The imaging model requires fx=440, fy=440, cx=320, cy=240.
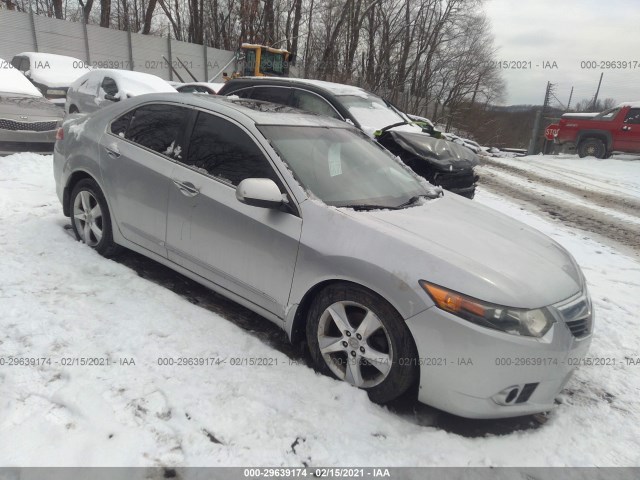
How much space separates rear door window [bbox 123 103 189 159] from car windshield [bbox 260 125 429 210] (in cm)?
80

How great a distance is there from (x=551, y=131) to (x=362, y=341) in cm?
1809

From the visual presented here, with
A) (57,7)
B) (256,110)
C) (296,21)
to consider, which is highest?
(296,21)

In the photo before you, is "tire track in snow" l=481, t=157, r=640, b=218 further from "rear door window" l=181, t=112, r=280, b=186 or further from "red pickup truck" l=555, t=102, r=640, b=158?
"rear door window" l=181, t=112, r=280, b=186

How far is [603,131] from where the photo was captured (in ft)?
50.8

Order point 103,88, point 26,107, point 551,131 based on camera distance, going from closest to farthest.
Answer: point 26,107 < point 103,88 < point 551,131

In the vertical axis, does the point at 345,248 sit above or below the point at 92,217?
above

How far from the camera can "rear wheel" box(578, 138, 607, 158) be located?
617 inches

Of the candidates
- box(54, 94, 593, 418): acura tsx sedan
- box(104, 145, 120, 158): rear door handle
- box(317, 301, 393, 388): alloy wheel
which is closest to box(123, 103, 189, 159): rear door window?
box(54, 94, 593, 418): acura tsx sedan

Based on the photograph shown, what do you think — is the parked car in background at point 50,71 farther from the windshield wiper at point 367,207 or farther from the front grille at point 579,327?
the front grille at point 579,327

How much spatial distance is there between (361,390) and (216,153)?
1.88m

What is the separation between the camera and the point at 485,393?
2.22 metres

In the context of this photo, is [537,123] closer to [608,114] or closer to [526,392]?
[608,114]

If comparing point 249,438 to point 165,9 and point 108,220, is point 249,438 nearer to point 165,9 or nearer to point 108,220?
point 108,220

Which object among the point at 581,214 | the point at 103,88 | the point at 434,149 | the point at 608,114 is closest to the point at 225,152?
the point at 434,149
